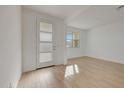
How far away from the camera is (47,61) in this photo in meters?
3.66

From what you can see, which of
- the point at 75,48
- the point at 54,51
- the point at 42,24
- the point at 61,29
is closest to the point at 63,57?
the point at 54,51

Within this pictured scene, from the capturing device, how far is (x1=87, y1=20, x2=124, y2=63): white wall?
466 centimetres

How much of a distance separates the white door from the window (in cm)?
250

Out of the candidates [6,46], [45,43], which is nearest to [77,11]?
[45,43]

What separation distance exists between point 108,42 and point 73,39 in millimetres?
2484

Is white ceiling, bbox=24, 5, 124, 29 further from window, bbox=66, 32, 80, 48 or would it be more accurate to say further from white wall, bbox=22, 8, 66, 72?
window, bbox=66, 32, 80, 48

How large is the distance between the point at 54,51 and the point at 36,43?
38.6 inches

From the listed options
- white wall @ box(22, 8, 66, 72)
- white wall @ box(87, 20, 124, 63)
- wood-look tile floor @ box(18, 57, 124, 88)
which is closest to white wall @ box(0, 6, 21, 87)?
wood-look tile floor @ box(18, 57, 124, 88)

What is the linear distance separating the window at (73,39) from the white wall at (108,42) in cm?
120

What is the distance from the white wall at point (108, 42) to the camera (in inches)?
183

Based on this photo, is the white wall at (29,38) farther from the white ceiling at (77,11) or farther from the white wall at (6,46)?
the white wall at (6,46)

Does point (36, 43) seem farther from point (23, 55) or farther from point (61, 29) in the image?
point (61, 29)

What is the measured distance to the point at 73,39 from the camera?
251 inches

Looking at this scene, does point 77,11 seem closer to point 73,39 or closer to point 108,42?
point 73,39
